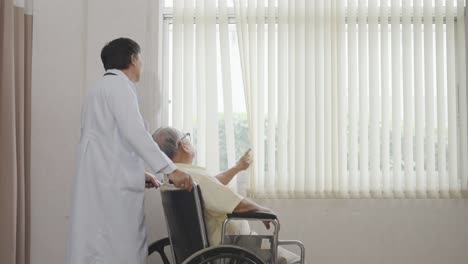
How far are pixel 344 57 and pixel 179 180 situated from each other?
1598 millimetres

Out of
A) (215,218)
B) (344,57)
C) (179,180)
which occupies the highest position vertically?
Answer: (344,57)

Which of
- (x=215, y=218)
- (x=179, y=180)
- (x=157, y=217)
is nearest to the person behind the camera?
(x=179, y=180)

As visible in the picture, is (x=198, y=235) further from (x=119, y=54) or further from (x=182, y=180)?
(x=119, y=54)

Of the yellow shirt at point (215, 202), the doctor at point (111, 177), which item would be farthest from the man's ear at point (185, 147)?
the doctor at point (111, 177)

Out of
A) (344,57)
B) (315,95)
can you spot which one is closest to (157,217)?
(315,95)

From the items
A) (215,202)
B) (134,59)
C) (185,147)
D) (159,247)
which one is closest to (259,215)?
(215,202)

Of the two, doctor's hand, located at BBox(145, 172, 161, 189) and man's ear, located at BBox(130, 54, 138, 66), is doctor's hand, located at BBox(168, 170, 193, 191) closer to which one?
doctor's hand, located at BBox(145, 172, 161, 189)

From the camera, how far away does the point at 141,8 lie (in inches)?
141

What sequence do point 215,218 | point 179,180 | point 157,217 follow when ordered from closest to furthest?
point 179,180
point 215,218
point 157,217

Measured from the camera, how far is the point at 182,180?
2.38 m

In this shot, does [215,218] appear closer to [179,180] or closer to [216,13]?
[179,180]

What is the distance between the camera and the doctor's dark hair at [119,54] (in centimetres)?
266

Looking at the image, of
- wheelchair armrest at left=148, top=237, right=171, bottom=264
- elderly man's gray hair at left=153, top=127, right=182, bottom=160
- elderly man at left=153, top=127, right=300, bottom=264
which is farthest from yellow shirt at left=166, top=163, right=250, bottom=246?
wheelchair armrest at left=148, top=237, right=171, bottom=264

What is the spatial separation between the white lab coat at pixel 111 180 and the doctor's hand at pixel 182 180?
1.7 inches
